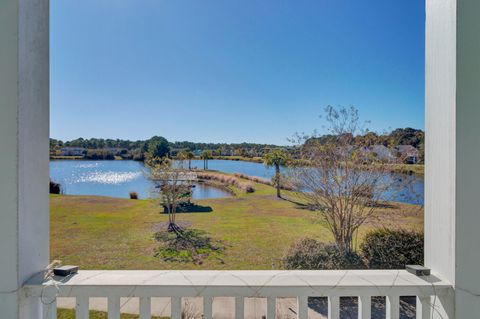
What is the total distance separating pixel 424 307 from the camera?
3.09 feet

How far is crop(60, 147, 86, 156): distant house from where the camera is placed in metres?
2.63

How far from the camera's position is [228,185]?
748 cm

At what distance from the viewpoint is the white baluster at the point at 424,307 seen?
94 cm

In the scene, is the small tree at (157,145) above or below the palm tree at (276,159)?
above

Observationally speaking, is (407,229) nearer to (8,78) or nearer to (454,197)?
(454,197)

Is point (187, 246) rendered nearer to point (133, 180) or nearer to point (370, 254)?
point (133, 180)

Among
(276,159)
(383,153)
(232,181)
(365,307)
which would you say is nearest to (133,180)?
(232,181)

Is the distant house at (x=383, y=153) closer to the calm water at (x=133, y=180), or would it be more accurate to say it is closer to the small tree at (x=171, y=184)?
the calm water at (x=133, y=180)

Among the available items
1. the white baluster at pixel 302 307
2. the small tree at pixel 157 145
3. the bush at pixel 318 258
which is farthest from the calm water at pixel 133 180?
the white baluster at pixel 302 307

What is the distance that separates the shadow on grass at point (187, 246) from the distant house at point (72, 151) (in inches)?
96.5

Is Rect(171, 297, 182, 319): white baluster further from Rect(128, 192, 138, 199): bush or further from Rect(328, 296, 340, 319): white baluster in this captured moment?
Rect(128, 192, 138, 199): bush

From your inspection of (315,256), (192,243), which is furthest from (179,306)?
(192,243)

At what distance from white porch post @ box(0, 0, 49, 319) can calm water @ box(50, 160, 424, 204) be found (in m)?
3.18

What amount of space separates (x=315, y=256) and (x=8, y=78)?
3816 millimetres
